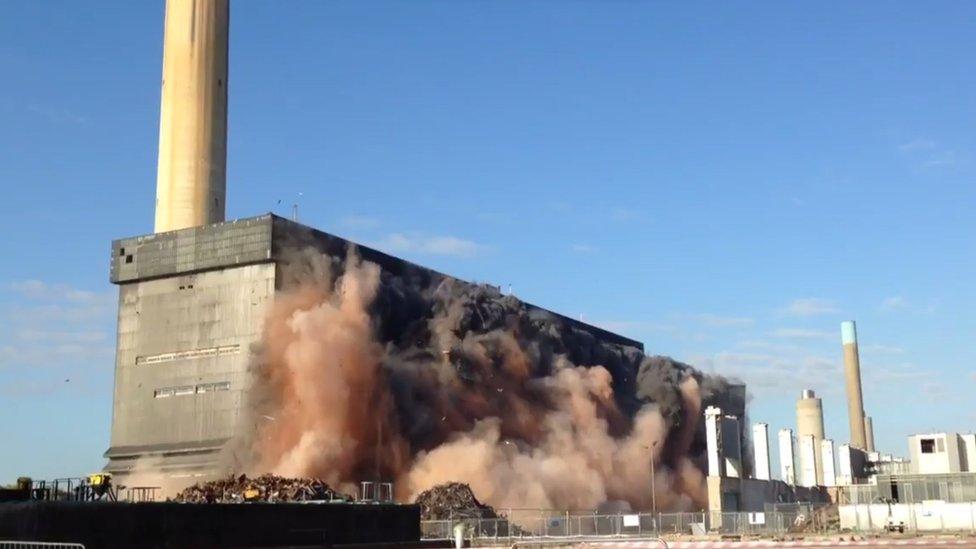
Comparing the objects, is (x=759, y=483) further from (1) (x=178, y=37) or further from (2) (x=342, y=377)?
(1) (x=178, y=37)

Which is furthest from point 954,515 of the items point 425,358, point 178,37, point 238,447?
A: point 178,37

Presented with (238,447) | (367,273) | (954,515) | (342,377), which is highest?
(367,273)

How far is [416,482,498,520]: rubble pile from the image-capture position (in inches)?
2889

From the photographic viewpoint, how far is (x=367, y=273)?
90.1m

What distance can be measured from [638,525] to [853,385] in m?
90.7

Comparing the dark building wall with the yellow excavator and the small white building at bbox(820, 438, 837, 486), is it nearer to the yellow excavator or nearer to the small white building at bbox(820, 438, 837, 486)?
the yellow excavator

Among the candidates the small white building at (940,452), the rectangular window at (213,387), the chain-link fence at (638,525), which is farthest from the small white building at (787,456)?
the rectangular window at (213,387)

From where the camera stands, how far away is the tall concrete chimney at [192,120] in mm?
96812

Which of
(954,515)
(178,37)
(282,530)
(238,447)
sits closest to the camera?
(282,530)

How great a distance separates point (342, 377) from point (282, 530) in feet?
131

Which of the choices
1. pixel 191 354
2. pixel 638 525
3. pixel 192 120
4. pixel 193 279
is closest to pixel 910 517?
pixel 638 525

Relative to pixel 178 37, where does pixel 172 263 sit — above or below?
below

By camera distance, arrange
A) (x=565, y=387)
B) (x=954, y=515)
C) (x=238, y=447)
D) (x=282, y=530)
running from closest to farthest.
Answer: (x=282, y=530), (x=954, y=515), (x=238, y=447), (x=565, y=387)

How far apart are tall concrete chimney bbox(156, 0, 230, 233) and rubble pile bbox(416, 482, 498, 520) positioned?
36.2m
